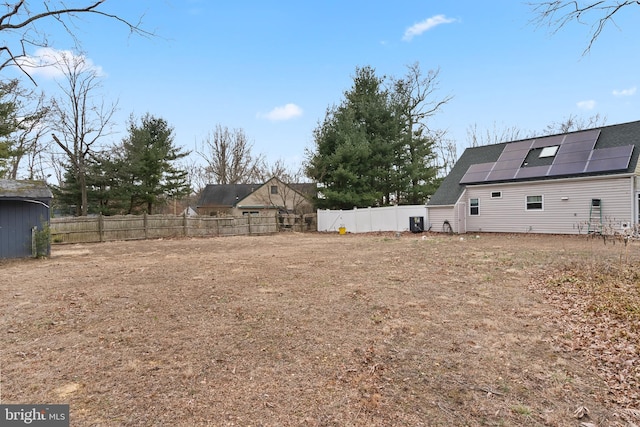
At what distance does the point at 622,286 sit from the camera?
4.97 meters

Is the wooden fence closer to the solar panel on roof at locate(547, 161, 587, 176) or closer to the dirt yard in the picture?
the dirt yard

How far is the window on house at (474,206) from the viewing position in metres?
16.2

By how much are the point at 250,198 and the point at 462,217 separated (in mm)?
19954

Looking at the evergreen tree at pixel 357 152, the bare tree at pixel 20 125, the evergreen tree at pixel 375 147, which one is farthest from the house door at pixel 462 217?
the bare tree at pixel 20 125

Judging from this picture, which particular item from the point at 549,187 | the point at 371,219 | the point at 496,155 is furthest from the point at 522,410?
the point at 496,155

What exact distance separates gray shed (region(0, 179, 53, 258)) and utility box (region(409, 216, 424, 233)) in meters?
14.9

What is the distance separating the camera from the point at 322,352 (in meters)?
3.08

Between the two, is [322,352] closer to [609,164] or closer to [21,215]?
[21,215]

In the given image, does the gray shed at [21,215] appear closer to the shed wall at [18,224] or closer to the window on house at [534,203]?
the shed wall at [18,224]

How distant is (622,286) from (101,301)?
7690 millimetres

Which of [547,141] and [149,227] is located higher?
[547,141]

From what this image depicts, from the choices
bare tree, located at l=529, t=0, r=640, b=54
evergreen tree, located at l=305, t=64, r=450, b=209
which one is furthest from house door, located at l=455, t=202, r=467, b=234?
bare tree, located at l=529, t=0, r=640, b=54

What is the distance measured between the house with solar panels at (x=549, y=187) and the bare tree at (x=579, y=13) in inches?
352

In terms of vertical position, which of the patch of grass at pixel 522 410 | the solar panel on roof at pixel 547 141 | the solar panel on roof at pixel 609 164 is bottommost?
the patch of grass at pixel 522 410
